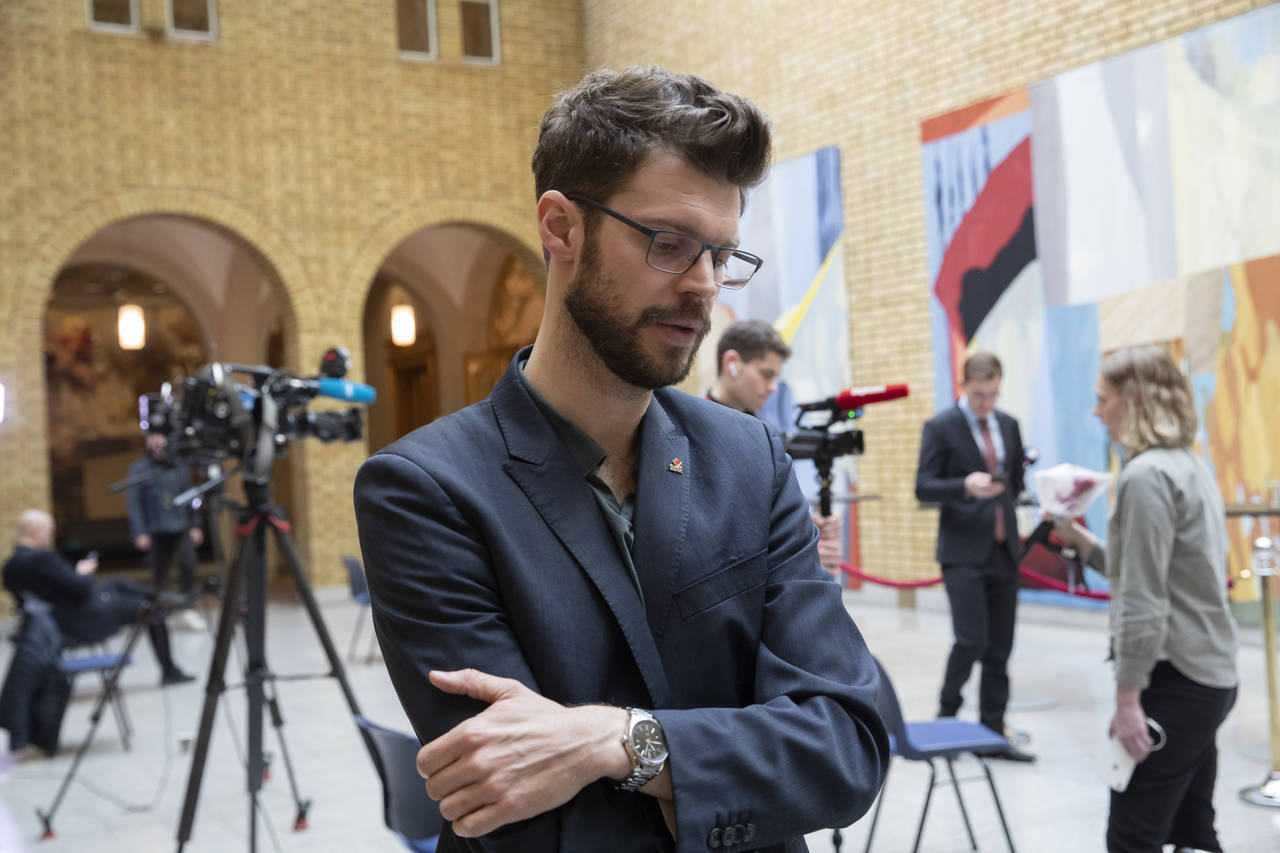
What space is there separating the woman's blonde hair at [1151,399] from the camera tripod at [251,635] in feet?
8.85

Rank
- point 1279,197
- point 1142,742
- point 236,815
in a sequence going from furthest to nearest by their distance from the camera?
1. point 1279,197
2. point 236,815
3. point 1142,742

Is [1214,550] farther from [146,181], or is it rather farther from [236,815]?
[146,181]

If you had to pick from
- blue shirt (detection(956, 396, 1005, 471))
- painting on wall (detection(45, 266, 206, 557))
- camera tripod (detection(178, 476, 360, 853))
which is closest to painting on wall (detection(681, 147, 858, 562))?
blue shirt (detection(956, 396, 1005, 471))

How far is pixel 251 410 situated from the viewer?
4.38 meters

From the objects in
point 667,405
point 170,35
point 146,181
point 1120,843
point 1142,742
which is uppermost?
point 170,35

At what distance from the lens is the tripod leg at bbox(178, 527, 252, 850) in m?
3.73

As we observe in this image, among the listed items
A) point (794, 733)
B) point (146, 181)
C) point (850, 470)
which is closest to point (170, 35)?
point (146, 181)

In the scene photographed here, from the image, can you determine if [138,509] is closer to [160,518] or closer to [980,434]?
[160,518]

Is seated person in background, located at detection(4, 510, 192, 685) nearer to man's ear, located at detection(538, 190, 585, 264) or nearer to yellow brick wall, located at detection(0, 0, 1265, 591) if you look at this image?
yellow brick wall, located at detection(0, 0, 1265, 591)

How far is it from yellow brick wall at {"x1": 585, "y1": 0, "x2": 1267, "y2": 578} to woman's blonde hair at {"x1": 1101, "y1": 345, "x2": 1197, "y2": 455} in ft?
19.8

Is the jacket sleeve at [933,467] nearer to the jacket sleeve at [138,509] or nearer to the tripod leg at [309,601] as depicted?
the tripod leg at [309,601]

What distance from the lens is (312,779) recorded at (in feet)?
19.0

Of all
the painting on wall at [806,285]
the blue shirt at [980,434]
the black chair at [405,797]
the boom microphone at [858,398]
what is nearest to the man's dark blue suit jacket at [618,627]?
the black chair at [405,797]

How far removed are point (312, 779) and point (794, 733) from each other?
Result: 501cm
